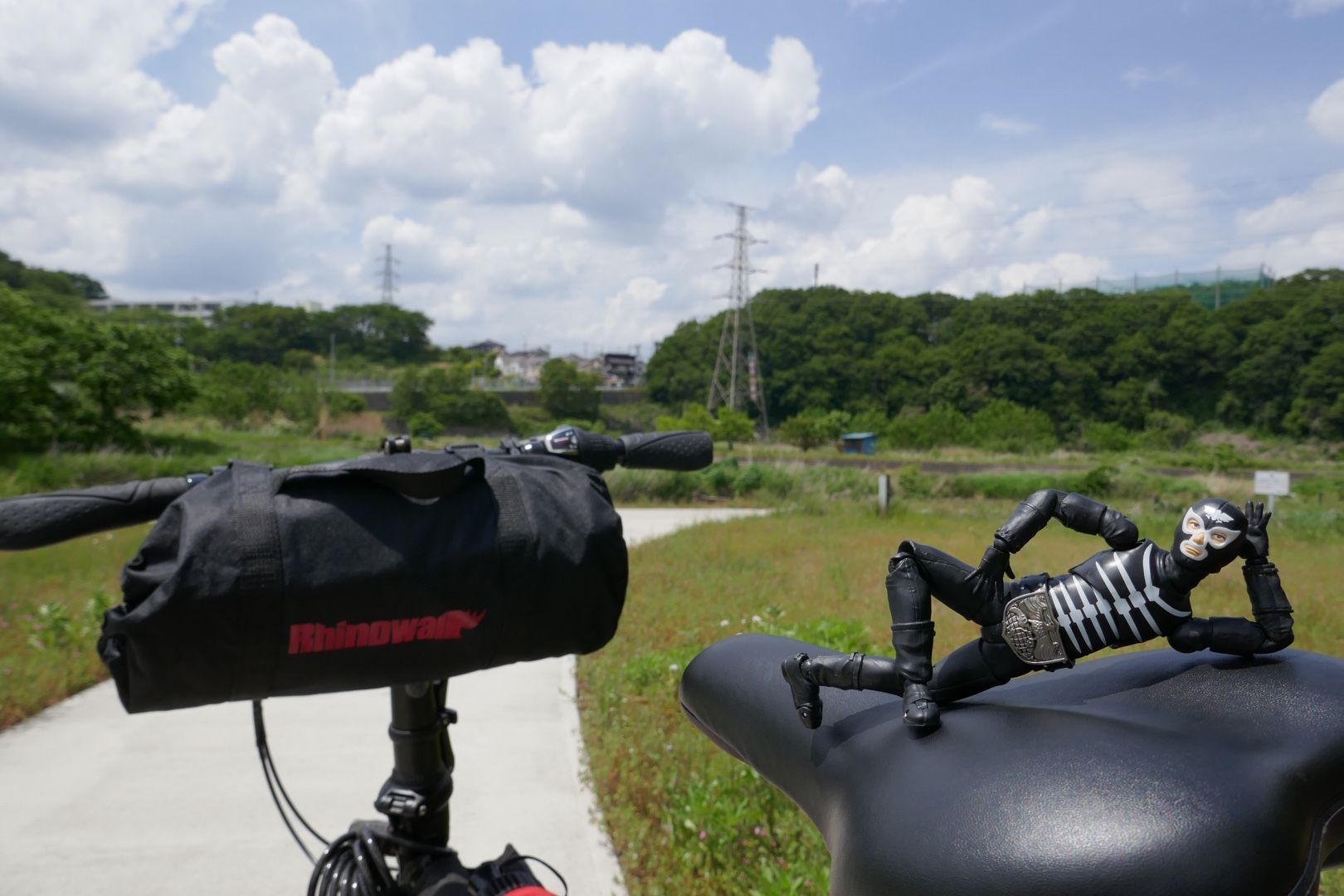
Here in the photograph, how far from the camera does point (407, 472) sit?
121cm

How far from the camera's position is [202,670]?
1141 mm

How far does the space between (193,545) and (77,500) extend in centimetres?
24

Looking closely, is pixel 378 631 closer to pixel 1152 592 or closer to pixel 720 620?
pixel 1152 592

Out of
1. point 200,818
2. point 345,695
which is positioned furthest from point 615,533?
point 345,695

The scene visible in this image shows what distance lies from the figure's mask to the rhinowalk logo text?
90cm

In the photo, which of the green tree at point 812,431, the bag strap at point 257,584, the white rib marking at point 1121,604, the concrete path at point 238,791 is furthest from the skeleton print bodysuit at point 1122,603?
the green tree at point 812,431

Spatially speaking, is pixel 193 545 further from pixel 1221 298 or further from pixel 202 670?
pixel 1221 298

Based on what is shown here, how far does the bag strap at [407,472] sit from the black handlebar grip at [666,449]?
47 centimetres

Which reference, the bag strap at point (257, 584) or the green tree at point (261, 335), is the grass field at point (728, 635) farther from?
the green tree at point (261, 335)

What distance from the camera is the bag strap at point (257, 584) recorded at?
3.67 feet

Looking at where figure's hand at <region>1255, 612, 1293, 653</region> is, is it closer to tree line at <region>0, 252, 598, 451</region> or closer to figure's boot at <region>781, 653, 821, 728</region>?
figure's boot at <region>781, 653, 821, 728</region>

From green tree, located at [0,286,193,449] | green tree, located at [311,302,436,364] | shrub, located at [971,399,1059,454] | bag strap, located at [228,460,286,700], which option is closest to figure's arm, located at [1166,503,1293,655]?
bag strap, located at [228,460,286,700]

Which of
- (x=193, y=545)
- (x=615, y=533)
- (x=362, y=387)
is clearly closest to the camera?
(x=193, y=545)

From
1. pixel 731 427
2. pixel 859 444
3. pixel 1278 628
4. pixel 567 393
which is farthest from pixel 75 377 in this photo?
pixel 859 444
